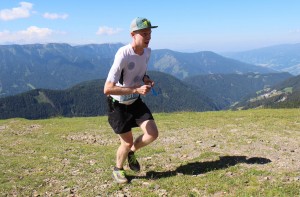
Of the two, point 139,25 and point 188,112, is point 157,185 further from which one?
point 188,112

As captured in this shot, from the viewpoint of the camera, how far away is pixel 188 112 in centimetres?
2602

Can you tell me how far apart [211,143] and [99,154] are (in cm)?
421

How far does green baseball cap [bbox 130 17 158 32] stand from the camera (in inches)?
285

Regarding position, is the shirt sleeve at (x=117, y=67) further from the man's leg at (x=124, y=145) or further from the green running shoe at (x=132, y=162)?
the green running shoe at (x=132, y=162)

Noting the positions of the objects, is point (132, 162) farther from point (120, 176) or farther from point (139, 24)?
point (139, 24)

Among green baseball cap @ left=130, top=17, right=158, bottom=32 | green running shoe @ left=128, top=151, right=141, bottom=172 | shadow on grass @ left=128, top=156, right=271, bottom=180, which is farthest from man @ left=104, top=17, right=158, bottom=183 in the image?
shadow on grass @ left=128, top=156, right=271, bottom=180

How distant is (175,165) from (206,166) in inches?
36.8

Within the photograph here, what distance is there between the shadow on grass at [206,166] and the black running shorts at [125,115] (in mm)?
1558

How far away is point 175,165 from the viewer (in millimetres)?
9922

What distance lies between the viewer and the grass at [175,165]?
7.87 m

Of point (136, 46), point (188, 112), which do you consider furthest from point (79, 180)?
point (188, 112)

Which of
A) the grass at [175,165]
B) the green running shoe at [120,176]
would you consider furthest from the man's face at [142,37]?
the grass at [175,165]

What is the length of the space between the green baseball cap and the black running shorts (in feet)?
6.05

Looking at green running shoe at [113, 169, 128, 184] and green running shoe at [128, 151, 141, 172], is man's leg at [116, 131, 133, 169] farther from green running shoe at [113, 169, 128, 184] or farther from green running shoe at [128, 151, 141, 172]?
green running shoe at [128, 151, 141, 172]
